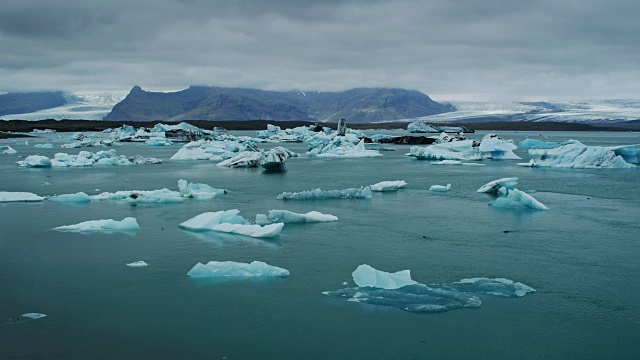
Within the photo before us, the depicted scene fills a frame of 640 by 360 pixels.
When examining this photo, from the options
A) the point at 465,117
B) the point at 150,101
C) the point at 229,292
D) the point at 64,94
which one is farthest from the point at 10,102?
the point at 229,292

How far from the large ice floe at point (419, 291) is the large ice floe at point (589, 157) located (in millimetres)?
15170

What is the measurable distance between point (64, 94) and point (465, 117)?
11537 centimetres

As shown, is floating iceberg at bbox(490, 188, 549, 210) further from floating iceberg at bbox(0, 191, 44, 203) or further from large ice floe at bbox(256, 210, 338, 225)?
floating iceberg at bbox(0, 191, 44, 203)

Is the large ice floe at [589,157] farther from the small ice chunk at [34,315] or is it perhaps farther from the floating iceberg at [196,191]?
the small ice chunk at [34,315]

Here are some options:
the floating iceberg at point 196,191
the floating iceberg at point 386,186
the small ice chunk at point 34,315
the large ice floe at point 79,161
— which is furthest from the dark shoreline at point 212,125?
the small ice chunk at point 34,315

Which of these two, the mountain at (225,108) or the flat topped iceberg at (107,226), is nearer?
the flat topped iceberg at (107,226)

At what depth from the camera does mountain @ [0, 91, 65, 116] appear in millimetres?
163125

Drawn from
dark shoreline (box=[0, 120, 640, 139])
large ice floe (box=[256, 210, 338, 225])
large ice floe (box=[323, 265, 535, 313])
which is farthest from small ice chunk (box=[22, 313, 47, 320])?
dark shoreline (box=[0, 120, 640, 139])

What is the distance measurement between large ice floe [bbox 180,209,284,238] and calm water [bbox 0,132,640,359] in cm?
22

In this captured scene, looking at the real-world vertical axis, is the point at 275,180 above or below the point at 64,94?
below

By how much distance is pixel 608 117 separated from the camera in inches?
3952

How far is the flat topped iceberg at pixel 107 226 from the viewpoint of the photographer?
835 cm

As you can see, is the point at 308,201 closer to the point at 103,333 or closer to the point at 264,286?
the point at 264,286

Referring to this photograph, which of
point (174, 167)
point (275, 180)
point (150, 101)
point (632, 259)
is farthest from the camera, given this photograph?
point (150, 101)
